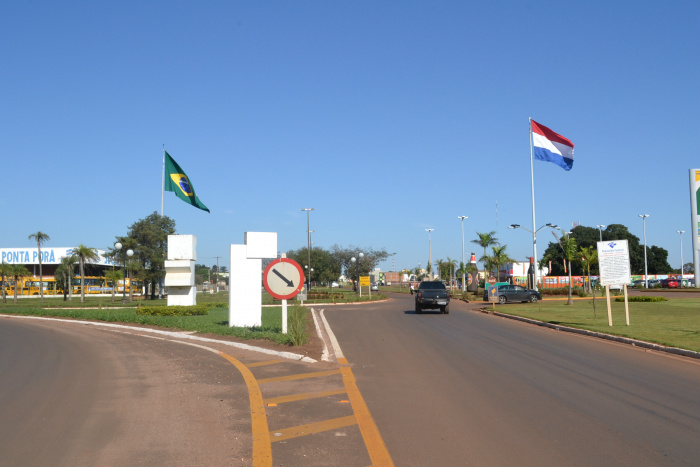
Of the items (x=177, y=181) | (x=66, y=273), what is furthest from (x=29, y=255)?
(x=177, y=181)

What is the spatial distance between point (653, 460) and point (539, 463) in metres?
1.12

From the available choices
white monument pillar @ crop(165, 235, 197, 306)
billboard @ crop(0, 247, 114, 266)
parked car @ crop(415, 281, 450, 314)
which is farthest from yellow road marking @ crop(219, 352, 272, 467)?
billboard @ crop(0, 247, 114, 266)

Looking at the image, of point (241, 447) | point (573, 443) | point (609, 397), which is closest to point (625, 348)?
point (609, 397)

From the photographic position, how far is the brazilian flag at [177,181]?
1286 inches

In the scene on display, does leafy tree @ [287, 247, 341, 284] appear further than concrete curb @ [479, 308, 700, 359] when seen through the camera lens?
Yes

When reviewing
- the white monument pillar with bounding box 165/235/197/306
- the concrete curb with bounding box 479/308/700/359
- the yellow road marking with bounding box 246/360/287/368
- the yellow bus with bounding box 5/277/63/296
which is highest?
the white monument pillar with bounding box 165/235/197/306

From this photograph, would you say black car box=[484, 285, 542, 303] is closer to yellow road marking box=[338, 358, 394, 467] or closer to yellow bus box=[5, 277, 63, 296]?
yellow road marking box=[338, 358, 394, 467]

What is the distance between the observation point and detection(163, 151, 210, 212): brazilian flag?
32656 mm

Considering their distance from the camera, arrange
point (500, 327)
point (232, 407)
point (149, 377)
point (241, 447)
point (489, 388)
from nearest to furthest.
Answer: point (241, 447)
point (232, 407)
point (489, 388)
point (149, 377)
point (500, 327)

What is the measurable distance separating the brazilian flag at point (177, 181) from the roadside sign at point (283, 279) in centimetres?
1935

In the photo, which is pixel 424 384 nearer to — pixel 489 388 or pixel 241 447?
pixel 489 388

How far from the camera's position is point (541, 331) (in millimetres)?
20000

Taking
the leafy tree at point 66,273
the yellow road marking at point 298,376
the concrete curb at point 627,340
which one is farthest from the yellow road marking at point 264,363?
the leafy tree at point 66,273

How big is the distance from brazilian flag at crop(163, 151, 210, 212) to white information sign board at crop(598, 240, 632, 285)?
21591 mm
